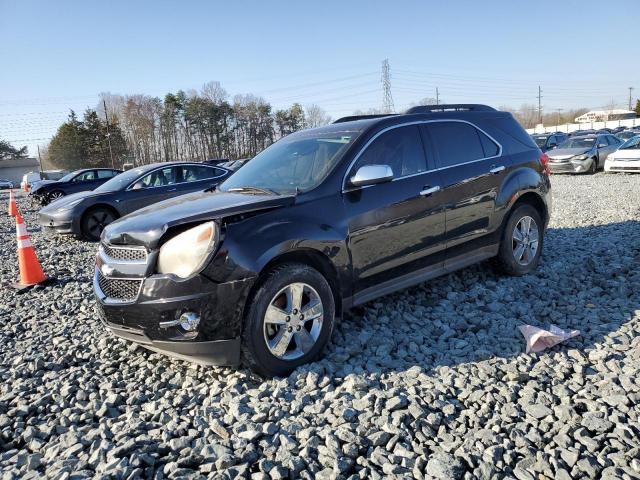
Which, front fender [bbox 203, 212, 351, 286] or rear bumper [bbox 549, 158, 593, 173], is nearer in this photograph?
front fender [bbox 203, 212, 351, 286]

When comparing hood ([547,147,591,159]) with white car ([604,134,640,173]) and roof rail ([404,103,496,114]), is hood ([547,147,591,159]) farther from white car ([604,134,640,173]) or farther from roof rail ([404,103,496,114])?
roof rail ([404,103,496,114])

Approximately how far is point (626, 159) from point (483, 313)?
16484 millimetres

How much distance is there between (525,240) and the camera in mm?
5328

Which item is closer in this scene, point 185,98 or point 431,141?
point 431,141

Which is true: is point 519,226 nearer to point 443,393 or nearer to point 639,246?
point 639,246

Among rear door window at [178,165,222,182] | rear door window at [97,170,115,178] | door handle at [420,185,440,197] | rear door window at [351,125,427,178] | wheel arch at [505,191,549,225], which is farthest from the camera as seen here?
rear door window at [97,170,115,178]

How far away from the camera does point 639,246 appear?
6.28m

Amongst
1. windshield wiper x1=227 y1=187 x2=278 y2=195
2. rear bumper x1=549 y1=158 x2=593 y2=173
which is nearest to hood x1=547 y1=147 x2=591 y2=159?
rear bumper x1=549 y1=158 x2=593 y2=173

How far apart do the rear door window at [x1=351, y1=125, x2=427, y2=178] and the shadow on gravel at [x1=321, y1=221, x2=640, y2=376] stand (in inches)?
51.4

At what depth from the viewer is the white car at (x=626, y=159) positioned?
17062 mm

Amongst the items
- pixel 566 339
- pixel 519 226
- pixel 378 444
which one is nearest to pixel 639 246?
pixel 519 226

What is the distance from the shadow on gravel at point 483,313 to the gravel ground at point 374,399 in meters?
0.02

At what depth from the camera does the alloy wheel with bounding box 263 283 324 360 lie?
10.9ft

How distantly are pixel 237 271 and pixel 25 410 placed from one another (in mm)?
1645
